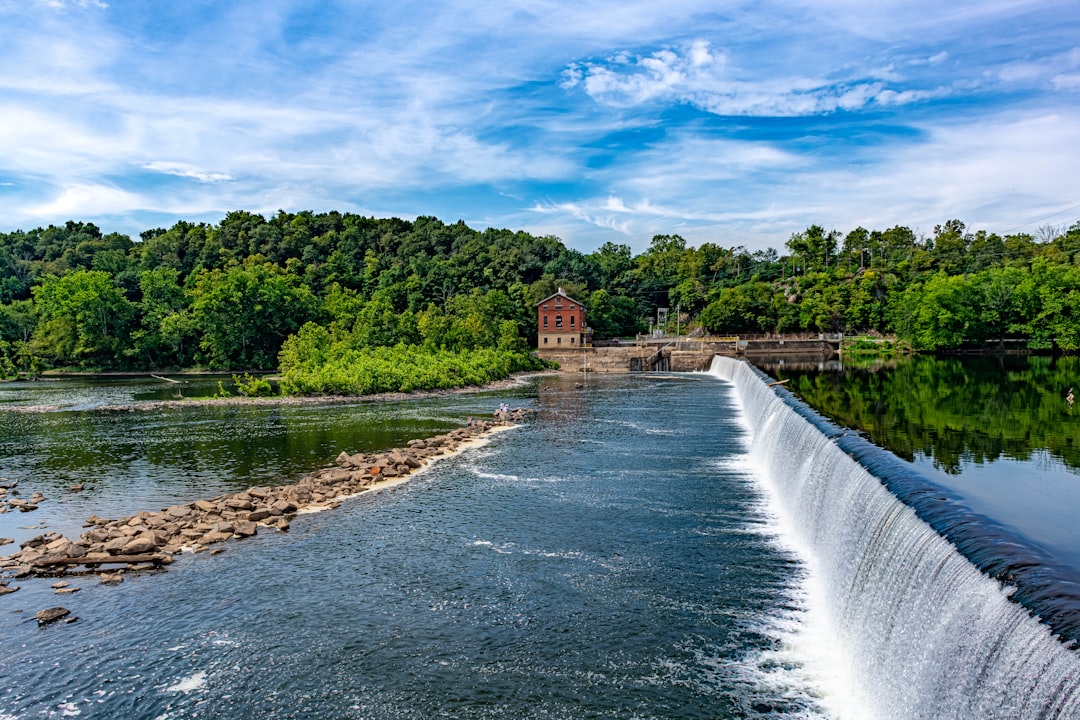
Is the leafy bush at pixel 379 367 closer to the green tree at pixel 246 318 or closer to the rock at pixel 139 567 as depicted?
the green tree at pixel 246 318

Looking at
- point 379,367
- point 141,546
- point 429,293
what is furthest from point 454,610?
point 429,293

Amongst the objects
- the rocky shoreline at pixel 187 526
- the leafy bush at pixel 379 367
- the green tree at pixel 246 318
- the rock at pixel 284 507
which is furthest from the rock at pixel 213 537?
the green tree at pixel 246 318

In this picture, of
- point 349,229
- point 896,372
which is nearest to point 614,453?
point 896,372

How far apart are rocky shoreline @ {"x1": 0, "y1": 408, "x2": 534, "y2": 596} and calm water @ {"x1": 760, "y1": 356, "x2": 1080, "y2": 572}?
14397 millimetres

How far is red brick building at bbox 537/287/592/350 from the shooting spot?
7369 cm

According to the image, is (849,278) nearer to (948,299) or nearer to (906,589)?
(948,299)

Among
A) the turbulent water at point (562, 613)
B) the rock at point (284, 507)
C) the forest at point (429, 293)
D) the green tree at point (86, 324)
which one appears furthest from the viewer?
the green tree at point (86, 324)

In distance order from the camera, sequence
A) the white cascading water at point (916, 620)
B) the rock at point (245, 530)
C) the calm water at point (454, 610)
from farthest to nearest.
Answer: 1. the rock at point (245, 530)
2. the calm water at point (454, 610)
3. the white cascading water at point (916, 620)

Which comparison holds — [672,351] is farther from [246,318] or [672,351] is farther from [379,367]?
[246,318]

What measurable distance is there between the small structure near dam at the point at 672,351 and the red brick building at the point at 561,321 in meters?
1.14

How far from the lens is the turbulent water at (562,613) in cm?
880

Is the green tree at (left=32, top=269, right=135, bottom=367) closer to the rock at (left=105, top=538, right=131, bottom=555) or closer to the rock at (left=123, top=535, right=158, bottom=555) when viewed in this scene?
the rock at (left=105, top=538, right=131, bottom=555)

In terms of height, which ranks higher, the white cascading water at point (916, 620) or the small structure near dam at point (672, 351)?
the small structure near dam at point (672, 351)

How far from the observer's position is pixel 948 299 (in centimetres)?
6575
